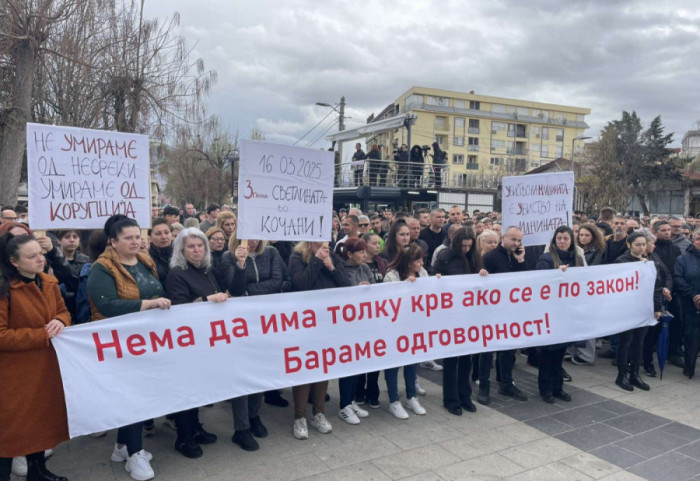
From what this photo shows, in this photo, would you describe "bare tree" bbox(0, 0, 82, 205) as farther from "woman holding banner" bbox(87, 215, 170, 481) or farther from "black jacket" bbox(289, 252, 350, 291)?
"black jacket" bbox(289, 252, 350, 291)

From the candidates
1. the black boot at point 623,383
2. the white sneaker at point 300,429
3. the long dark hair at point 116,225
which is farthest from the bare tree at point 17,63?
the black boot at point 623,383

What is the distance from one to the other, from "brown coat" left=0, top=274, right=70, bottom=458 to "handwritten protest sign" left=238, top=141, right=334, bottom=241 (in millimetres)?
1494

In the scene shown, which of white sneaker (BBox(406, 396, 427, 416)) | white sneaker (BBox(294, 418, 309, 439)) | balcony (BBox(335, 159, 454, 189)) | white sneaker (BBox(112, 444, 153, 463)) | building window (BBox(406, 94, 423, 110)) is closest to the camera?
white sneaker (BBox(112, 444, 153, 463))

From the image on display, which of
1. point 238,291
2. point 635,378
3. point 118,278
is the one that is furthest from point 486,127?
point 118,278

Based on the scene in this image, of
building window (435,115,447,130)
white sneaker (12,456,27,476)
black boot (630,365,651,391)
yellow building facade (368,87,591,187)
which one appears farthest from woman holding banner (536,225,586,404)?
building window (435,115,447,130)

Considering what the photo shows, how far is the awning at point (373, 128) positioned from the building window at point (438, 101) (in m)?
49.9

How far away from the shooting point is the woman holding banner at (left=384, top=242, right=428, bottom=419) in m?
4.75

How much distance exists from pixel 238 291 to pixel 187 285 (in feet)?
1.51

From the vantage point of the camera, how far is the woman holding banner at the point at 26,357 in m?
3.14

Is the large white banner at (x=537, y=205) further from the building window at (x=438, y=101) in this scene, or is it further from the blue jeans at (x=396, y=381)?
the building window at (x=438, y=101)

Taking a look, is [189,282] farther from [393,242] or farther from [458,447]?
[458,447]

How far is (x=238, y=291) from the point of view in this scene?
418cm

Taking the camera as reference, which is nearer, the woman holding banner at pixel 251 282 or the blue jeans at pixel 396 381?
the woman holding banner at pixel 251 282

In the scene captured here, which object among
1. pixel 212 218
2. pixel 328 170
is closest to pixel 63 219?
pixel 328 170
